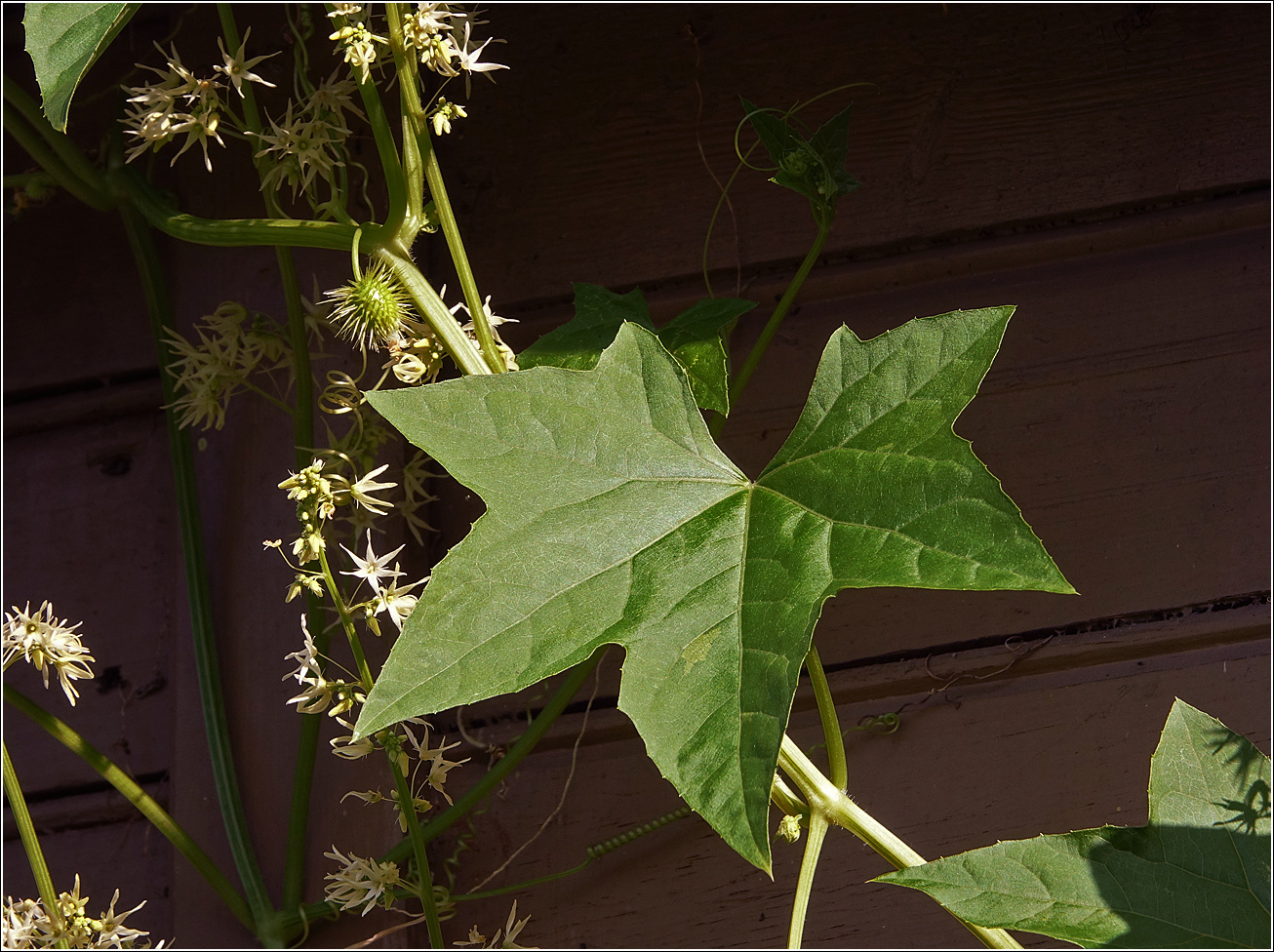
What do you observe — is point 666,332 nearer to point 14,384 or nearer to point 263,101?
point 263,101

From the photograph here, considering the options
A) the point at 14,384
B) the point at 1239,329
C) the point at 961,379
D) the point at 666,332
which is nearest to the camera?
the point at 961,379

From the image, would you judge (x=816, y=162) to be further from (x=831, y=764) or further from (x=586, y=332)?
(x=831, y=764)

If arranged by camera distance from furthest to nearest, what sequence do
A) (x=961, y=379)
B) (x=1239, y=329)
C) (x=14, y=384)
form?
(x=14, y=384) < (x=1239, y=329) < (x=961, y=379)

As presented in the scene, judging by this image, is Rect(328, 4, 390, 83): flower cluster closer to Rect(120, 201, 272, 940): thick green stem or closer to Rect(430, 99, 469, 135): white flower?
Rect(430, 99, 469, 135): white flower

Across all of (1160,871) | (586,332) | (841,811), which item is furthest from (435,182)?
(1160,871)

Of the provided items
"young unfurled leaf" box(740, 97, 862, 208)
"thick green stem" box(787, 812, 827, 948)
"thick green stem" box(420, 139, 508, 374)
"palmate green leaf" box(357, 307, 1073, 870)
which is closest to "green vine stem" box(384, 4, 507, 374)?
"thick green stem" box(420, 139, 508, 374)

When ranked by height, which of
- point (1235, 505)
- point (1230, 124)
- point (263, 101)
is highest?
point (263, 101)

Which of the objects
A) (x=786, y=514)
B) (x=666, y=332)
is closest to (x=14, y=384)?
(x=666, y=332)
